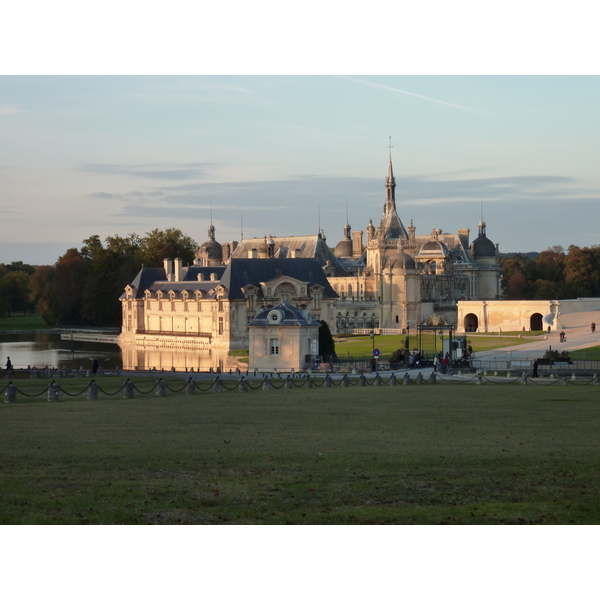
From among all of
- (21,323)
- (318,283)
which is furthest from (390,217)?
(21,323)

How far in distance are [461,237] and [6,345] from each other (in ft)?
198

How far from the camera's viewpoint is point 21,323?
409ft

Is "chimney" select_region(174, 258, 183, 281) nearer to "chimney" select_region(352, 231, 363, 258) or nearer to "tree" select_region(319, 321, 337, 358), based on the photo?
"chimney" select_region(352, 231, 363, 258)

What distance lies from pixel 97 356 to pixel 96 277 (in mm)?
39316

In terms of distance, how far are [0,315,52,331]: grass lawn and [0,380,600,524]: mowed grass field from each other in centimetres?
9497

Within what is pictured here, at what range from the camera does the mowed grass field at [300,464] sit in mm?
12641

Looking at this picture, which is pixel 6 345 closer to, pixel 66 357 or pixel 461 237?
pixel 66 357

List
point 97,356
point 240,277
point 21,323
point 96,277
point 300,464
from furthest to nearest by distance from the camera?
point 21,323, point 96,277, point 240,277, point 97,356, point 300,464

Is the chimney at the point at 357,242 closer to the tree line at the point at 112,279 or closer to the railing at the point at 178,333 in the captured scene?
the tree line at the point at 112,279

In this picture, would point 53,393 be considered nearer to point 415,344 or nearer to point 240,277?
point 415,344

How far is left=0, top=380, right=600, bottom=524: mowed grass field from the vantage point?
12.6 m

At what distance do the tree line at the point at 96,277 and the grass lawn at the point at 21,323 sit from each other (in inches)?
65.5

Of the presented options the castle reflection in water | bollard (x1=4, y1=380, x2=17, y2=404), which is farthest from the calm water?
bollard (x1=4, y1=380, x2=17, y2=404)

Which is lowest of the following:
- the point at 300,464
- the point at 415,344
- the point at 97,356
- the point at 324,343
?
the point at 97,356
